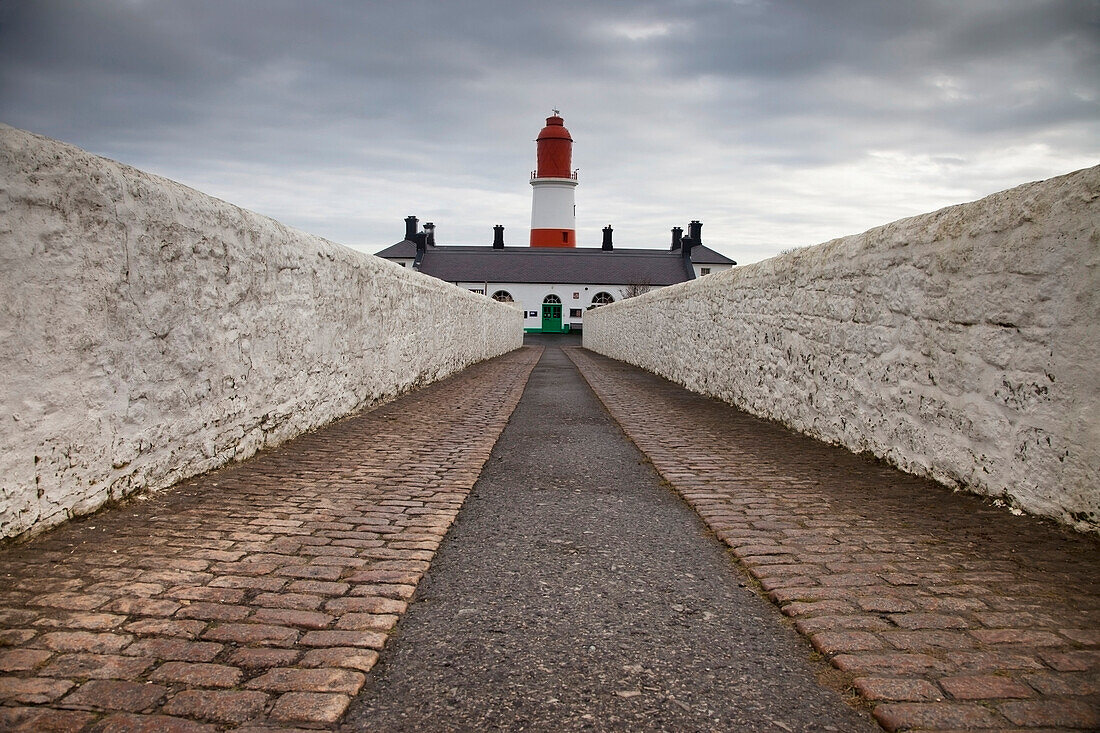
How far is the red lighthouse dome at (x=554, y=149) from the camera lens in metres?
56.5

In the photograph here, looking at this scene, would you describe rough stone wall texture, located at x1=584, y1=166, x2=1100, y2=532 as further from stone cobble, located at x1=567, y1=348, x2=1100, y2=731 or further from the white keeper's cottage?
the white keeper's cottage

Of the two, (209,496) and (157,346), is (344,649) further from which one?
(157,346)

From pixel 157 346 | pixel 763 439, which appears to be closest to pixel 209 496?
pixel 157 346

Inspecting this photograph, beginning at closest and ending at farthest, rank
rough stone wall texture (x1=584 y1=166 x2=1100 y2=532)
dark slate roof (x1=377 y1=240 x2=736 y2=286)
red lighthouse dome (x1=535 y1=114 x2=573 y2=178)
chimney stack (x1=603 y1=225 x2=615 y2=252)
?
rough stone wall texture (x1=584 y1=166 x2=1100 y2=532) < red lighthouse dome (x1=535 y1=114 x2=573 y2=178) < dark slate roof (x1=377 y1=240 x2=736 y2=286) < chimney stack (x1=603 y1=225 x2=615 y2=252)

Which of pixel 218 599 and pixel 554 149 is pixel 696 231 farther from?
pixel 218 599

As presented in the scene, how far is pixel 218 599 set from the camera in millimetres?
2682

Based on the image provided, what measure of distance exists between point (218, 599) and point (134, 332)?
1.92 m

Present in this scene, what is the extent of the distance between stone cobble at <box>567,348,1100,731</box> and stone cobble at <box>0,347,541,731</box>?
1529 mm

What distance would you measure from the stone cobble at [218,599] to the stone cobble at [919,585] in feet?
5.02

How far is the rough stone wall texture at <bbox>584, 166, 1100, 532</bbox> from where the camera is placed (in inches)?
136

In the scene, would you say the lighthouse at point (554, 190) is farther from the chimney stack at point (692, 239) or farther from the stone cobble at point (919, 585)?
the stone cobble at point (919, 585)

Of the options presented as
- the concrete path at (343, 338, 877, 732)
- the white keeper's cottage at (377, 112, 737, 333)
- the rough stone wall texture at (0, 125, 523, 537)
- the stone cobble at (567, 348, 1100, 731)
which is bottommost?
the concrete path at (343, 338, 877, 732)

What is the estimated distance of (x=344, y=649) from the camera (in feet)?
7.65

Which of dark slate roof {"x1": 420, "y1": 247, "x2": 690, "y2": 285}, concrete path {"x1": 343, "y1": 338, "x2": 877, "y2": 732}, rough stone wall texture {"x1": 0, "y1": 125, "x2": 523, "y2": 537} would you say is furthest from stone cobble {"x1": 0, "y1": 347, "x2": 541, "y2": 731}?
dark slate roof {"x1": 420, "y1": 247, "x2": 690, "y2": 285}
